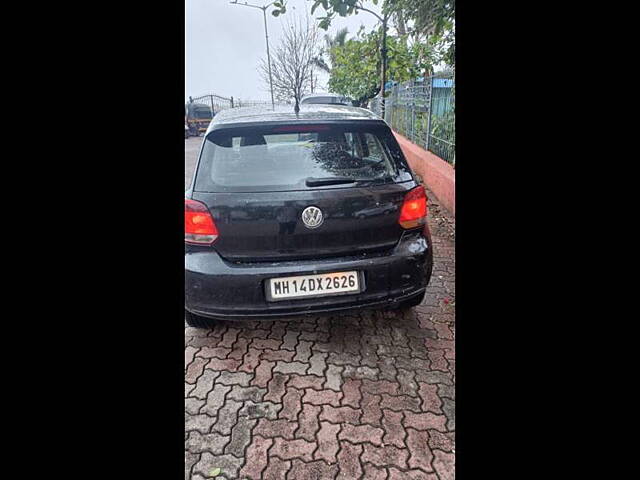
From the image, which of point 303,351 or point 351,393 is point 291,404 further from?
point 303,351

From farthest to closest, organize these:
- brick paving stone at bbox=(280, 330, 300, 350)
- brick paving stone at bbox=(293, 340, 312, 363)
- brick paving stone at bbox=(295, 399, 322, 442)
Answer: brick paving stone at bbox=(280, 330, 300, 350), brick paving stone at bbox=(293, 340, 312, 363), brick paving stone at bbox=(295, 399, 322, 442)

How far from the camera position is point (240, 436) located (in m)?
1.74

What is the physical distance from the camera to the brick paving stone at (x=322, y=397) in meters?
1.93

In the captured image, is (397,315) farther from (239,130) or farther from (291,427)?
(239,130)

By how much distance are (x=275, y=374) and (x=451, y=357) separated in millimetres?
1102

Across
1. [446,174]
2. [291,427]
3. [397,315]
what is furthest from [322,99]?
[291,427]

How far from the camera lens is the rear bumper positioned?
77.7 inches

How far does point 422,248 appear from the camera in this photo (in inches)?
86.6

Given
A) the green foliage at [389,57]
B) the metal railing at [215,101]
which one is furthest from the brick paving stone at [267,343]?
the metal railing at [215,101]

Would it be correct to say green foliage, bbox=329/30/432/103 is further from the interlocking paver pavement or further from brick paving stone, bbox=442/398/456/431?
brick paving stone, bbox=442/398/456/431

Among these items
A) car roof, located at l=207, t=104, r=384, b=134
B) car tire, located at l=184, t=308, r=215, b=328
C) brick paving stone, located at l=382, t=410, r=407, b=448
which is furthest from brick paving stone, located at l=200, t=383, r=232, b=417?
car roof, located at l=207, t=104, r=384, b=134

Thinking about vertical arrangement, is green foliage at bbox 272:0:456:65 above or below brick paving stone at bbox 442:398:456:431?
above

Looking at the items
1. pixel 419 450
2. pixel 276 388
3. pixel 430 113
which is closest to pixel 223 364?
pixel 276 388

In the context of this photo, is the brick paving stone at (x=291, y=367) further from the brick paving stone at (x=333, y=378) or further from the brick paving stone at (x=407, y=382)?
the brick paving stone at (x=407, y=382)
